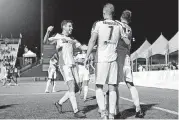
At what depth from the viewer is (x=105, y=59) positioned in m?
5.93

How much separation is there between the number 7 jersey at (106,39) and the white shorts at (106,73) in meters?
0.08

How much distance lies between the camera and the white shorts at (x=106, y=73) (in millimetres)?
5926

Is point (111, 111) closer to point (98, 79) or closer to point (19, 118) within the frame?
point (98, 79)

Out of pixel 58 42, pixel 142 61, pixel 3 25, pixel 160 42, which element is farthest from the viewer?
pixel 3 25

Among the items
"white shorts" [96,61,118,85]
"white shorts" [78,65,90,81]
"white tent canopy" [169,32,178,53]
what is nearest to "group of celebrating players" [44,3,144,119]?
"white shorts" [96,61,118,85]

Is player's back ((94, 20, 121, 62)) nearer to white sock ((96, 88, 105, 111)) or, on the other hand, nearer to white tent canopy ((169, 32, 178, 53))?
white sock ((96, 88, 105, 111))

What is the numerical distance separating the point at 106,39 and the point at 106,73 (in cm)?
57

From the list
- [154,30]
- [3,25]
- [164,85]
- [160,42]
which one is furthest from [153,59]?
[3,25]

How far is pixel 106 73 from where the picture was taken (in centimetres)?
593

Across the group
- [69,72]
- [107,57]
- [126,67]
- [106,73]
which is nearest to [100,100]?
[106,73]

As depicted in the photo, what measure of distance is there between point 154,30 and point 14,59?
30.3 meters

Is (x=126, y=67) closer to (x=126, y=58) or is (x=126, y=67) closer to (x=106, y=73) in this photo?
(x=126, y=58)

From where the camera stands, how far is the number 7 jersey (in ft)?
19.5

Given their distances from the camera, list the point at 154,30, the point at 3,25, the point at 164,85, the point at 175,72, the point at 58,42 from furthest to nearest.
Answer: the point at 3,25 → the point at 154,30 → the point at 164,85 → the point at 175,72 → the point at 58,42
